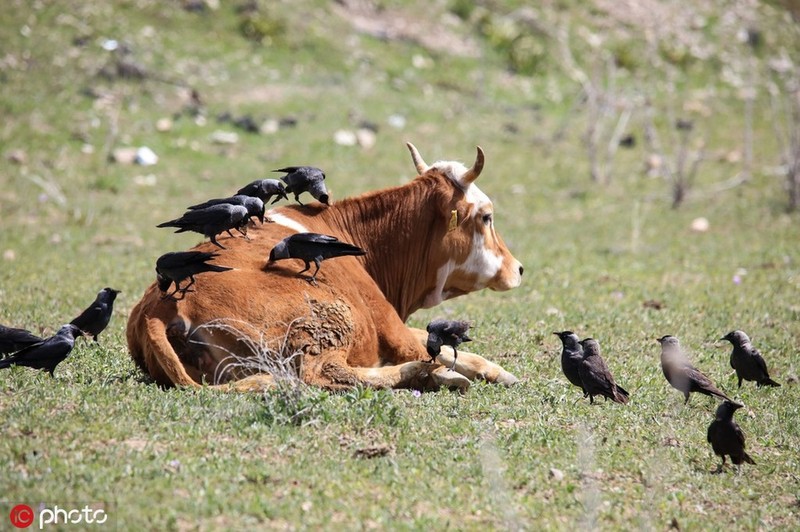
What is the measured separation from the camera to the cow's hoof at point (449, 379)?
22.8 ft

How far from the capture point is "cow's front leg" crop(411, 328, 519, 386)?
7254 millimetres

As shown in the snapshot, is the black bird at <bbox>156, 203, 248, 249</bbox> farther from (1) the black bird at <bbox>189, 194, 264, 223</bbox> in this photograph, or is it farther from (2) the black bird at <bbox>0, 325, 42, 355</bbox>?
(2) the black bird at <bbox>0, 325, 42, 355</bbox>

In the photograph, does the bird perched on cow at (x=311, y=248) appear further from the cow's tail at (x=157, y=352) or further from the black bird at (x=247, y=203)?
the cow's tail at (x=157, y=352)

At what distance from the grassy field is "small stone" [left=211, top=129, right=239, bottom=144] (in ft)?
0.48

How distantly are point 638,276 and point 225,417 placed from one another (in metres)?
7.59

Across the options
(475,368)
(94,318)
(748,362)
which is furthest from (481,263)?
(94,318)

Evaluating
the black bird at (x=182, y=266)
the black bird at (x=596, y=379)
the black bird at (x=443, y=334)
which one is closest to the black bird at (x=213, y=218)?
the black bird at (x=182, y=266)

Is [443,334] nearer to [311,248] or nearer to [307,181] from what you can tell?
[311,248]

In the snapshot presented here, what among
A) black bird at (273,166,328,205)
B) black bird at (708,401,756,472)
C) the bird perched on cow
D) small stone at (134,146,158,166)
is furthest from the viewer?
small stone at (134,146,158,166)

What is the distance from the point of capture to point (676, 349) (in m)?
7.32

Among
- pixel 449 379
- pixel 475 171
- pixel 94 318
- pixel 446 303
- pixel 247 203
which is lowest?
pixel 446 303

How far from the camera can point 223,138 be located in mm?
18625
